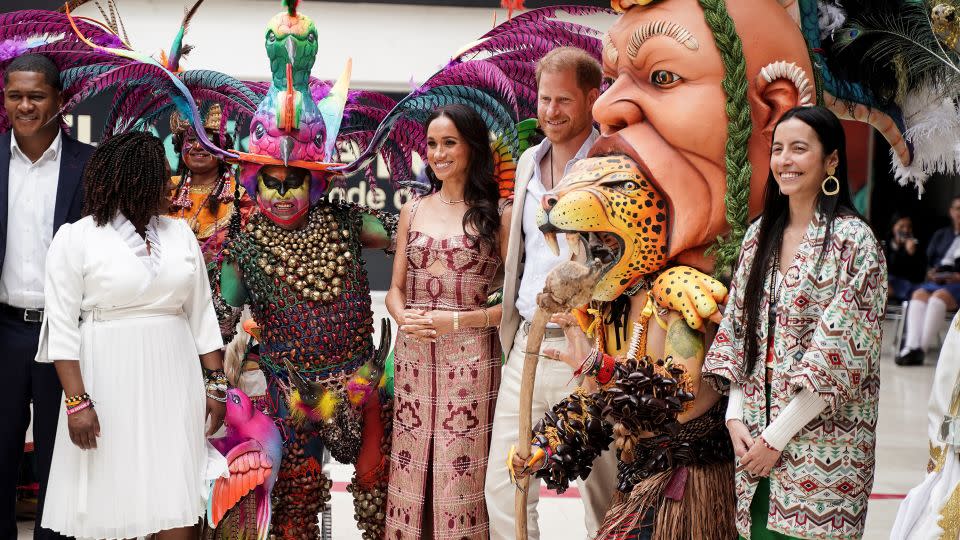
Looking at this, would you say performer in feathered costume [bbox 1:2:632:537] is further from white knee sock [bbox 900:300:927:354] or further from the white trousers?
white knee sock [bbox 900:300:927:354]

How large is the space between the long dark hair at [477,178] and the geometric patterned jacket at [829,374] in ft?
3.77

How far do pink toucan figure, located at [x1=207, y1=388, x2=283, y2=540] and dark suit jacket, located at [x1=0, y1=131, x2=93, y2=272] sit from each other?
32.1 inches

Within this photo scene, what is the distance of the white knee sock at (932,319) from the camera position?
32.3ft

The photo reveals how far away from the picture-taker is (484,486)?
3648mm

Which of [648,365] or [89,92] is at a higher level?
[89,92]

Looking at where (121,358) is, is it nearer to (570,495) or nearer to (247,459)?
(247,459)

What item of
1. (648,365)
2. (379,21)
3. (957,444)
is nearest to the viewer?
(957,444)

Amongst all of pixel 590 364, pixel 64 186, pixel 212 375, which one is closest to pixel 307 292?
pixel 212 375

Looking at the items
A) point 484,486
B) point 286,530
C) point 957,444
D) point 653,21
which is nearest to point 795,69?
point 653,21

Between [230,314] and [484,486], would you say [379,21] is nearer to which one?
[230,314]

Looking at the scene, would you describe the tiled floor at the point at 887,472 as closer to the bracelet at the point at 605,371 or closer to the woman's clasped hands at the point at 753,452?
the bracelet at the point at 605,371

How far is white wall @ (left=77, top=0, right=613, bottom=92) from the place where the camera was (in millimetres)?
10891

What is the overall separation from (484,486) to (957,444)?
5.37 feet

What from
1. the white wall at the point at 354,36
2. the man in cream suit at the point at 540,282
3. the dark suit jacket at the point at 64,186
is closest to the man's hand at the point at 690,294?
the man in cream suit at the point at 540,282
